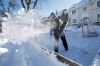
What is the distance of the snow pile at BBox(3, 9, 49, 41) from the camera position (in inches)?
717

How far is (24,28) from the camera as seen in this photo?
22750 millimetres

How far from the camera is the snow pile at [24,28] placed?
59.8ft

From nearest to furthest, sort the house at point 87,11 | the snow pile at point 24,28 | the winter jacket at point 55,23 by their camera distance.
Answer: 1. the winter jacket at point 55,23
2. the snow pile at point 24,28
3. the house at point 87,11

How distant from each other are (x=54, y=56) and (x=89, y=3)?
112 ft

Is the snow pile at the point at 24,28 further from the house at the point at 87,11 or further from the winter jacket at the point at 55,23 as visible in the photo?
the house at the point at 87,11

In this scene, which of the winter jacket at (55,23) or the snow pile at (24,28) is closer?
the winter jacket at (55,23)

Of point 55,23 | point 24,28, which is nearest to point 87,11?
point 24,28

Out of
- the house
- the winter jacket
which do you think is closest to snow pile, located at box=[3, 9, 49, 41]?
the winter jacket

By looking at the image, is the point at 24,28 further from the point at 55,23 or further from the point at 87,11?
the point at 87,11

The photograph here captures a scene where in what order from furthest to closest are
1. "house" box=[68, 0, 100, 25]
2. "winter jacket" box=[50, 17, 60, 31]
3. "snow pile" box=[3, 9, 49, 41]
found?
"house" box=[68, 0, 100, 25] < "snow pile" box=[3, 9, 49, 41] < "winter jacket" box=[50, 17, 60, 31]

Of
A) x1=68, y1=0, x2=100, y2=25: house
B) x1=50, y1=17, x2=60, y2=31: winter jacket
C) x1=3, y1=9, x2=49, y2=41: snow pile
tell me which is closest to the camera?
x1=50, y1=17, x2=60, y2=31: winter jacket

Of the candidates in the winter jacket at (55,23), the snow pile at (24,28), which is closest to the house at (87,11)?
the snow pile at (24,28)

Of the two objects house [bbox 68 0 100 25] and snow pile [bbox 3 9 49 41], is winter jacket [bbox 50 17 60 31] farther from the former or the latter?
house [bbox 68 0 100 25]

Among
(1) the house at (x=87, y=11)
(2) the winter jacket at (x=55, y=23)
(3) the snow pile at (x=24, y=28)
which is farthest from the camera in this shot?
(1) the house at (x=87, y=11)
